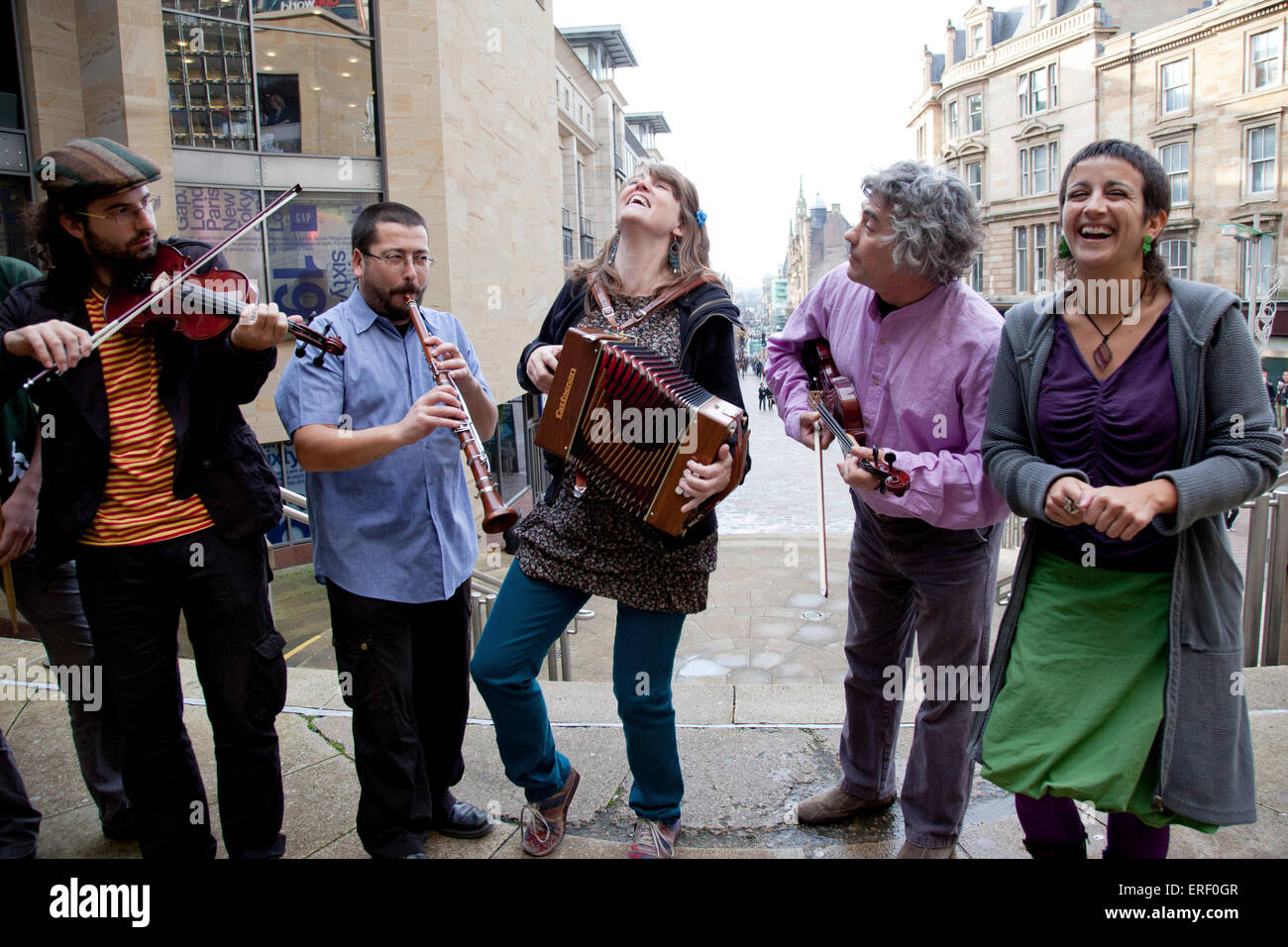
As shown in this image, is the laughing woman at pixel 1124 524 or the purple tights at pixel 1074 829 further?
the purple tights at pixel 1074 829

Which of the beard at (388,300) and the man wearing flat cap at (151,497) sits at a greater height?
the beard at (388,300)

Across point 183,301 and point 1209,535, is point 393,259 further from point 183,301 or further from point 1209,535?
point 1209,535

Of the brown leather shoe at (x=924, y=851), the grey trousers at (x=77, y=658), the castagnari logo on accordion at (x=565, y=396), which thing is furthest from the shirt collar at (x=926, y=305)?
the grey trousers at (x=77, y=658)

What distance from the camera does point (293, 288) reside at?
595 inches

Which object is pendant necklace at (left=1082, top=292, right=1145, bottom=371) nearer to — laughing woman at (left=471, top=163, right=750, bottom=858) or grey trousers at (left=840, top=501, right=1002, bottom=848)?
grey trousers at (left=840, top=501, right=1002, bottom=848)

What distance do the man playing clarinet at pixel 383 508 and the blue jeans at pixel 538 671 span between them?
305mm

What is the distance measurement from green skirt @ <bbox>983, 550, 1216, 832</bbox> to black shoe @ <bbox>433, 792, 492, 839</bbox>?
71.7 inches

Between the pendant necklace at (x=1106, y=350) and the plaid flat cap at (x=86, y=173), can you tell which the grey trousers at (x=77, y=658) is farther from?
the pendant necklace at (x=1106, y=350)

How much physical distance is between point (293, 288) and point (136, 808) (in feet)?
44.9

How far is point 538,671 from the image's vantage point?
3014 millimetres

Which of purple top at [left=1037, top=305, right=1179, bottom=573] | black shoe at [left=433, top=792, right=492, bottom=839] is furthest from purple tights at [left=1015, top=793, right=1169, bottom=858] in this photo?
black shoe at [left=433, top=792, right=492, bottom=839]

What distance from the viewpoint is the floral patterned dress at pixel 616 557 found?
2943mm

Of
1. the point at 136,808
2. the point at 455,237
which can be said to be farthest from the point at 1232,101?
the point at 136,808
